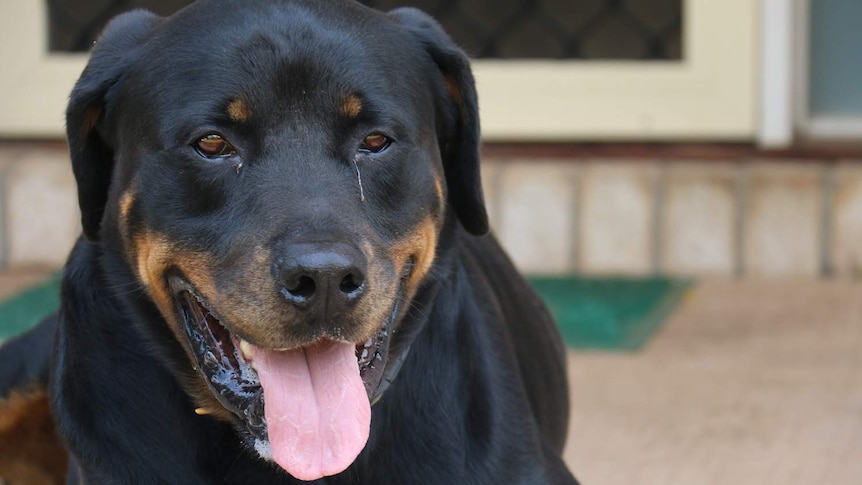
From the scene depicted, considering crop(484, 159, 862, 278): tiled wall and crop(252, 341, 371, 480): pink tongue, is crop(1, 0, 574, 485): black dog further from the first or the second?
crop(484, 159, 862, 278): tiled wall

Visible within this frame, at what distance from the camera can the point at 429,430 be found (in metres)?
2.98

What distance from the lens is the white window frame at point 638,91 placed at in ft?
19.9

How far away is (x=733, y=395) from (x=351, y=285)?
2.52 metres

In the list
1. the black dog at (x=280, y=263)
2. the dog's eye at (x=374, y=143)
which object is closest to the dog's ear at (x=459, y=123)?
the black dog at (x=280, y=263)

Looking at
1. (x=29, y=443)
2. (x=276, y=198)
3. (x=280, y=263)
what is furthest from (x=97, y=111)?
(x=29, y=443)

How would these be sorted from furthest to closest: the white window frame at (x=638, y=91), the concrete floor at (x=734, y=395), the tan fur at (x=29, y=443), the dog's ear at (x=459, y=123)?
the white window frame at (x=638, y=91)
the concrete floor at (x=734, y=395)
the tan fur at (x=29, y=443)
the dog's ear at (x=459, y=123)

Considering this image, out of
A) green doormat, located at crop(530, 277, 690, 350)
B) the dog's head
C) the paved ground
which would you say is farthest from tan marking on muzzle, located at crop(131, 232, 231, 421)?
green doormat, located at crop(530, 277, 690, 350)

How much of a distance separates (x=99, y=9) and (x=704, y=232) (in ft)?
10.7

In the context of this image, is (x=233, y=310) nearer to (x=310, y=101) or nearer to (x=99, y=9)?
(x=310, y=101)

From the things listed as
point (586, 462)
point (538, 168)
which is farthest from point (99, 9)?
point (586, 462)

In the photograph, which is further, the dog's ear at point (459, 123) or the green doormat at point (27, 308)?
the green doormat at point (27, 308)

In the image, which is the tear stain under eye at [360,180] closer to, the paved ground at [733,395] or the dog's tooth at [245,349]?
the dog's tooth at [245,349]

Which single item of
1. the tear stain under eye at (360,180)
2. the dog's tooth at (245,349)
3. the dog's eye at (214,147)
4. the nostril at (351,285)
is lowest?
the dog's tooth at (245,349)

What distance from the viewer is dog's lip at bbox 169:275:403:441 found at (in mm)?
2752
